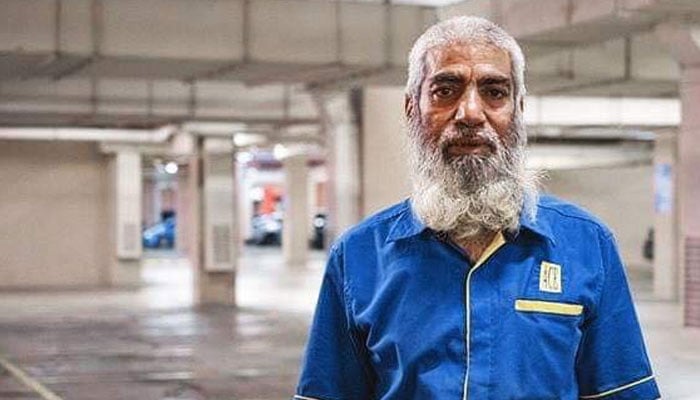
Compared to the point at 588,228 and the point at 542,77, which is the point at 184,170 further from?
the point at 588,228

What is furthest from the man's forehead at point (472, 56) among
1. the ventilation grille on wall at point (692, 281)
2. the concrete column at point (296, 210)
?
the concrete column at point (296, 210)

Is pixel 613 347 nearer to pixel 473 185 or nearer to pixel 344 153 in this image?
pixel 473 185

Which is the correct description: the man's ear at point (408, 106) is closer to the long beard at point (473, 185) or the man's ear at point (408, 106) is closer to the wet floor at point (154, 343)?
the long beard at point (473, 185)

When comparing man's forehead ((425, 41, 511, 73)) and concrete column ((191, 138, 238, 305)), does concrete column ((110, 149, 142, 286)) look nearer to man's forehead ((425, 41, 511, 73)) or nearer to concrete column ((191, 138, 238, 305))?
concrete column ((191, 138, 238, 305))

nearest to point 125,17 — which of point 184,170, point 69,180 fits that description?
point 69,180

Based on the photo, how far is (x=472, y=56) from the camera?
8.44 ft

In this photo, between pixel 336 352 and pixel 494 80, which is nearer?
pixel 494 80

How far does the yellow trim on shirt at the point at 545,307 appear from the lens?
2.56m

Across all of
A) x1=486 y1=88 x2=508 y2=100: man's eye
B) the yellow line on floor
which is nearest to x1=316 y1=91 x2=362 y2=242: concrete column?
the yellow line on floor

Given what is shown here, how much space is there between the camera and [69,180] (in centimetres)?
3170

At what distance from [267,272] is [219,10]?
22.2m

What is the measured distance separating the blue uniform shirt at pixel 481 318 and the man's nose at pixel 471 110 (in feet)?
0.83

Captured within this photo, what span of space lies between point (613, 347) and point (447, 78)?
2.14 feet

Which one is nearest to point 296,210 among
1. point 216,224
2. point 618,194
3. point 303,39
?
point 618,194
